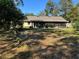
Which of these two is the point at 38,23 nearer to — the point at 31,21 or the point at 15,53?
the point at 31,21

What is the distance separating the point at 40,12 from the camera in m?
92.5

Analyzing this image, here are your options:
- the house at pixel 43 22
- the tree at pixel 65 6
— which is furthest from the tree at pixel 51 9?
the house at pixel 43 22

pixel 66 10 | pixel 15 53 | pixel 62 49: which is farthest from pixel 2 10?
pixel 66 10

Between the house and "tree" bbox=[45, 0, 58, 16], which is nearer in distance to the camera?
the house

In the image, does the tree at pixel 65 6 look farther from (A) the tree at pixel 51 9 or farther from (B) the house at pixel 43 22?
(B) the house at pixel 43 22

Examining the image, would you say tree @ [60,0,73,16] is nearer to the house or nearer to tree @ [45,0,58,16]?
tree @ [45,0,58,16]

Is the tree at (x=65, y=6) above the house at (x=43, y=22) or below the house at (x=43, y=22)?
above

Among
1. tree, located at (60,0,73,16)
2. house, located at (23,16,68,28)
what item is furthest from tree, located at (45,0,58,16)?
house, located at (23,16,68,28)

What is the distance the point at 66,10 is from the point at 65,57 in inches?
2547

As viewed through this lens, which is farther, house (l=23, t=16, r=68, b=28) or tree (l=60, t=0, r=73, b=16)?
tree (l=60, t=0, r=73, b=16)

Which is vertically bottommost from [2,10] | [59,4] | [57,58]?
[57,58]

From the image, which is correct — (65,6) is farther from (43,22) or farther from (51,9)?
(43,22)

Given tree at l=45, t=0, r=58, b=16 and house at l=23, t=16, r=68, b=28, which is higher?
tree at l=45, t=0, r=58, b=16

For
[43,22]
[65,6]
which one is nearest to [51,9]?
[65,6]
